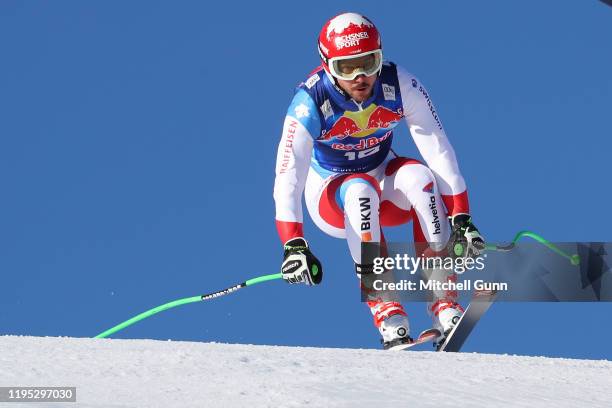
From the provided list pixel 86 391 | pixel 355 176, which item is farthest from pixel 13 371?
pixel 355 176

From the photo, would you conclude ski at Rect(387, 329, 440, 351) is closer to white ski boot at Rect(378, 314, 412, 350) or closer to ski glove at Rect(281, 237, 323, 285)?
white ski boot at Rect(378, 314, 412, 350)

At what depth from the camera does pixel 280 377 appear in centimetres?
399

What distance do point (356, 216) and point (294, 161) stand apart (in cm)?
55

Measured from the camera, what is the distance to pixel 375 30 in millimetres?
6676

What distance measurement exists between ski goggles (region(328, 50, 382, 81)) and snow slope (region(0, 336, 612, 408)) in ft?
7.07

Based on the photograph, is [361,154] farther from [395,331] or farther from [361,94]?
[395,331]

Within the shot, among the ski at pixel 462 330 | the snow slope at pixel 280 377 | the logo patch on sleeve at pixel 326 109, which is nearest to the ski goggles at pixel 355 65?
the logo patch on sleeve at pixel 326 109

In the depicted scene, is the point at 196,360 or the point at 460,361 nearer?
the point at 196,360

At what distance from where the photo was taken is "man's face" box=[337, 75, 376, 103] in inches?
260

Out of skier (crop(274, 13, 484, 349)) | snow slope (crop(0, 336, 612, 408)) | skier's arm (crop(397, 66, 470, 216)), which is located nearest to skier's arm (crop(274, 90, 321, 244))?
skier (crop(274, 13, 484, 349))

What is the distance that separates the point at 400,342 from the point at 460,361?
6.59 ft

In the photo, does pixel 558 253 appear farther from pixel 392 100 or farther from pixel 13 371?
pixel 13 371

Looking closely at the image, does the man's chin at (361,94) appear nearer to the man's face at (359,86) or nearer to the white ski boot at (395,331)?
the man's face at (359,86)

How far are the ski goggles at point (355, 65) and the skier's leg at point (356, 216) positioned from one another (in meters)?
0.70
